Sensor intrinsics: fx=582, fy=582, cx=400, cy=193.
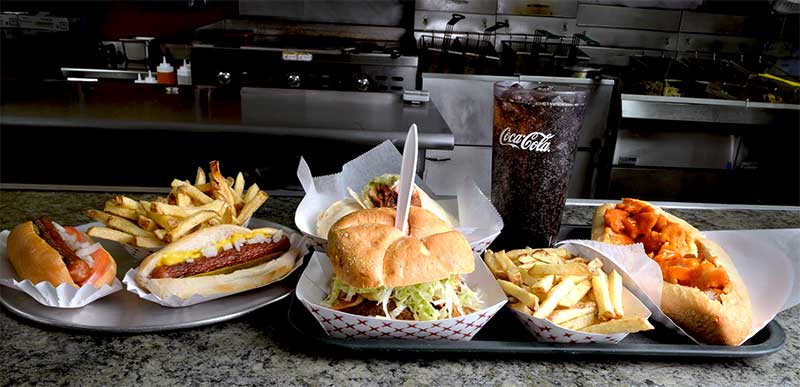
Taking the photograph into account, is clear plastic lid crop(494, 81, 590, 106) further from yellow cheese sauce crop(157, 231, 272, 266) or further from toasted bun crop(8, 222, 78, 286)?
toasted bun crop(8, 222, 78, 286)

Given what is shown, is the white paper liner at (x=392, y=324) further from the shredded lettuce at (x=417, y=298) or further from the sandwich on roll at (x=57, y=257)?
the sandwich on roll at (x=57, y=257)

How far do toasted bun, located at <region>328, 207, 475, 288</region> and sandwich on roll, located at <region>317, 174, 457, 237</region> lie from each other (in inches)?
12.2

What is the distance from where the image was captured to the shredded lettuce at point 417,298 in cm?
108

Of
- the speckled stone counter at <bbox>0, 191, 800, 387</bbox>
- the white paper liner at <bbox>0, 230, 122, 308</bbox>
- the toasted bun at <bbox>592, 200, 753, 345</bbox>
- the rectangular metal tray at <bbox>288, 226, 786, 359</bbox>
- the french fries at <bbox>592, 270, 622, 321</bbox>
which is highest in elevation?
the french fries at <bbox>592, 270, 622, 321</bbox>

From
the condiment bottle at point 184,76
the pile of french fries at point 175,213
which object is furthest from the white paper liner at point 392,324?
the condiment bottle at point 184,76

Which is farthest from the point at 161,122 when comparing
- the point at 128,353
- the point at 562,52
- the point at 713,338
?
the point at 562,52

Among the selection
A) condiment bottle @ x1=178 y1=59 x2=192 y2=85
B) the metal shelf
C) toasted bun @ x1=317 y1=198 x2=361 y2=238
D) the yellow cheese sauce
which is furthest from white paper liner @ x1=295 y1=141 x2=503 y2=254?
condiment bottle @ x1=178 y1=59 x2=192 y2=85

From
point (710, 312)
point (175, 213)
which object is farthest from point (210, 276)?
point (710, 312)

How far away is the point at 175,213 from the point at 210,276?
0.69 ft

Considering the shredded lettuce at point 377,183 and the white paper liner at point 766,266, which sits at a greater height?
the shredded lettuce at point 377,183

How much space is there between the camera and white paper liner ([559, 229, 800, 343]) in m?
1.18

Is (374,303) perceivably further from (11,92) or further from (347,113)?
(11,92)

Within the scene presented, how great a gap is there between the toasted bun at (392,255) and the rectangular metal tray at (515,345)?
118 mm

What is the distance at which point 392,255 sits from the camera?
1.06 m
